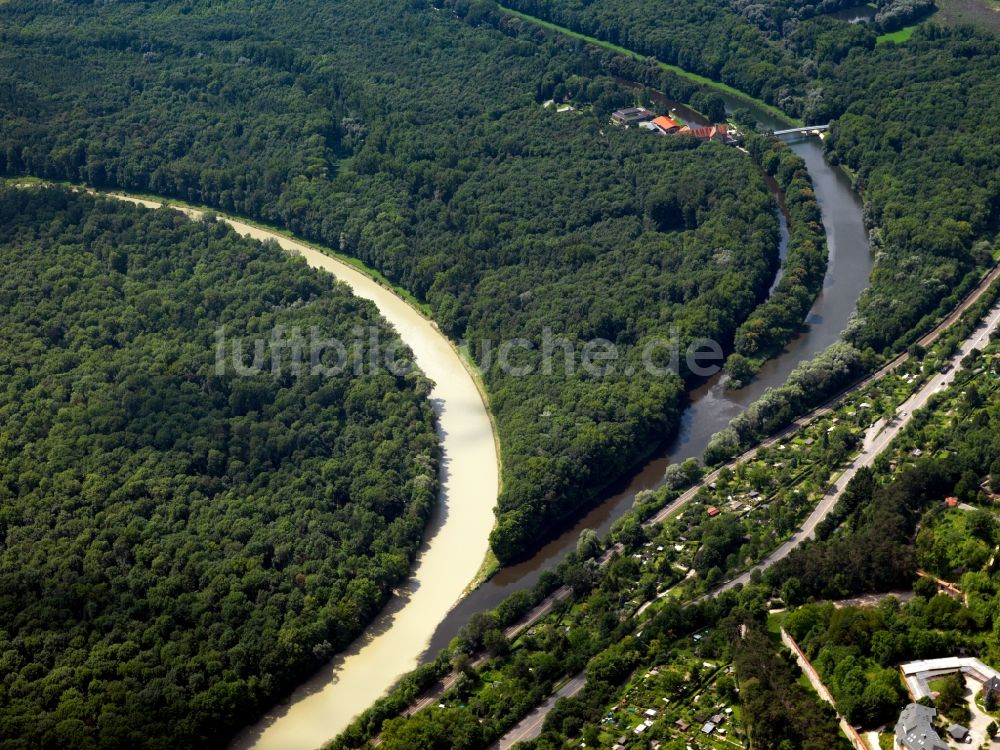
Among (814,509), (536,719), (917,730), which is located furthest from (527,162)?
(917,730)

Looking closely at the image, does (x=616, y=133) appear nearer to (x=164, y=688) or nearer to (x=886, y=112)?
(x=886, y=112)

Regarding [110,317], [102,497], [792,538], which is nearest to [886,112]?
[792,538]

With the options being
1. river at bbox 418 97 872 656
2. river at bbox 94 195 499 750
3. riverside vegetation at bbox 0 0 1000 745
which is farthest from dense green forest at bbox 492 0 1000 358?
river at bbox 94 195 499 750

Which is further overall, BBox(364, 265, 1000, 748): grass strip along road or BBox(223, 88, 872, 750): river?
BBox(223, 88, 872, 750): river

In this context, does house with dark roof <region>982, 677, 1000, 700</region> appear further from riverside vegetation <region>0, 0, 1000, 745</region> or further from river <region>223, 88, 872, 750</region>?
river <region>223, 88, 872, 750</region>

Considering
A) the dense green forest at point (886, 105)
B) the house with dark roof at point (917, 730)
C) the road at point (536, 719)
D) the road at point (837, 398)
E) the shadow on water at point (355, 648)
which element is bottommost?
the house with dark roof at point (917, 730)

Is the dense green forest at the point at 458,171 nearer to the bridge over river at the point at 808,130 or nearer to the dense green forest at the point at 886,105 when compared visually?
the dense green forest at the point at 886,105

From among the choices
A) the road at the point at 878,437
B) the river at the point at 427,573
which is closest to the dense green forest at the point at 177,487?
the river at the point at 427,573
